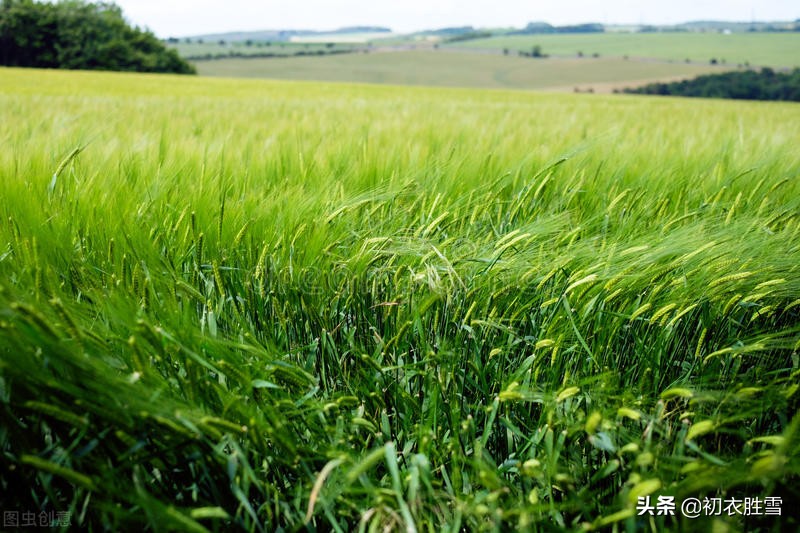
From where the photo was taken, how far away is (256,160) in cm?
166

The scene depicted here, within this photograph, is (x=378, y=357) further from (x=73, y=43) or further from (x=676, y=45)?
(x=676, y=45)

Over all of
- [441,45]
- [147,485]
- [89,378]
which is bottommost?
[147,485]

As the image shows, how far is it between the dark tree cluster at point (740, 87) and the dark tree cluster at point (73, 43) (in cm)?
2854

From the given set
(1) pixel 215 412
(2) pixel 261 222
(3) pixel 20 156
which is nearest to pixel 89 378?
(1) pixel 215 412

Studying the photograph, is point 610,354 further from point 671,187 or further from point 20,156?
point 20,156

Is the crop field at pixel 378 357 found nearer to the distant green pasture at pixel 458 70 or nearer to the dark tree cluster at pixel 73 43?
the distant green pasture at pixel 458 70

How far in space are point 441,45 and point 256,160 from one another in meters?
51.2

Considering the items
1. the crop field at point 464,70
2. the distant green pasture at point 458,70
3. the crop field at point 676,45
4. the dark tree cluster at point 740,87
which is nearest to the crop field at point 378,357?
the dark tree cluster at point 740,87

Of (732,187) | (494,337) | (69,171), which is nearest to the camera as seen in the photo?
(494,337)

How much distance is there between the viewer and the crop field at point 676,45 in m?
33.9

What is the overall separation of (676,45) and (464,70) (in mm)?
18392

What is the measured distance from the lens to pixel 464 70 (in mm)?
35375

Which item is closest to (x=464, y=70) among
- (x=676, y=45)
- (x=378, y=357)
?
(x=676, y=45)

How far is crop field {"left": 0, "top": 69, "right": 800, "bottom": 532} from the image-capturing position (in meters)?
0.60
